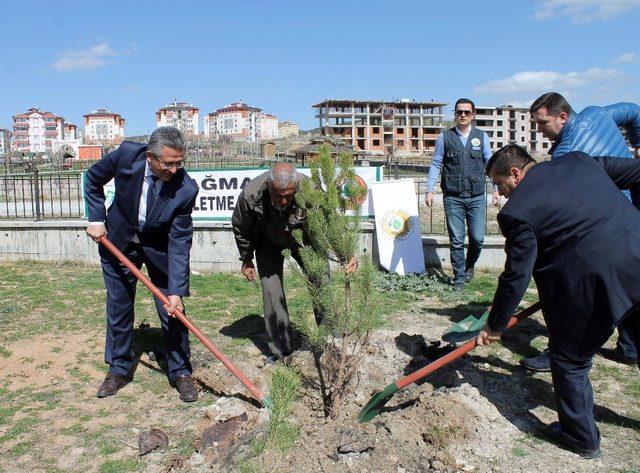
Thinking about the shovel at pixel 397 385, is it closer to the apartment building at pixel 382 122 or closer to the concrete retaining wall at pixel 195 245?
the concrete retaining wall at pixel 195 245

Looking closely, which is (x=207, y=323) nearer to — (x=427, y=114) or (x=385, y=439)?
(x=385, y=439)

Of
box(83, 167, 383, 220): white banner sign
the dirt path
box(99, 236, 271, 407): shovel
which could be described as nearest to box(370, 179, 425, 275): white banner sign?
box(83, 167, 383, 220): white banner sign

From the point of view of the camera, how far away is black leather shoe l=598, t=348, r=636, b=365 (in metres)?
4.44

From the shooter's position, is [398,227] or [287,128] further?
[287,128]

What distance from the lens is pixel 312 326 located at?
3703mm

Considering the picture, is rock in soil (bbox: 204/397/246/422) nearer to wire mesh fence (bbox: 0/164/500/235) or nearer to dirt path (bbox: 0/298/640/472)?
dirt path (bbox: 0/298/640/472)

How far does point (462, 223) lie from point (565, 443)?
3.56m

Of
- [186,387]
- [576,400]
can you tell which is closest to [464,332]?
[576,400]

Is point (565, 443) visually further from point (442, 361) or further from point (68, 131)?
point (68, 131)

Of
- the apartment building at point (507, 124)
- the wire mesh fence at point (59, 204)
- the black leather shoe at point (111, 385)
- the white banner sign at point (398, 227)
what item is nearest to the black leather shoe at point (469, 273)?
the white banner sign at point (398, 227)

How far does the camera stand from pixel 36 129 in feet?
420

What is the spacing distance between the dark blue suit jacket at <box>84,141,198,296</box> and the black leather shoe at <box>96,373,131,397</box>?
859 mm

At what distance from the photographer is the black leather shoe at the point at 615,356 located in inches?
175

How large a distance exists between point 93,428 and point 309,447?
155 centimetres
